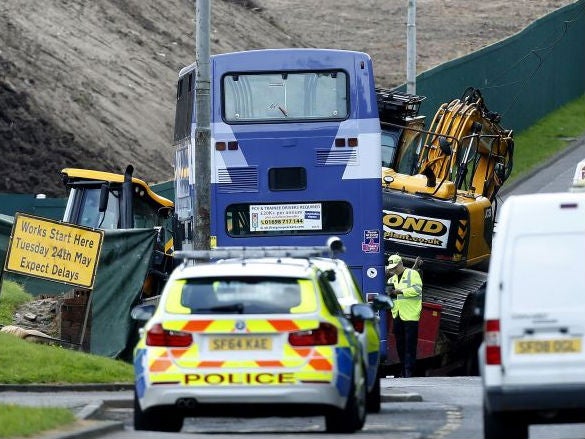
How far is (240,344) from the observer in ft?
47.1

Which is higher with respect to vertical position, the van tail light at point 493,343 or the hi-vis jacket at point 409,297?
the hi-vis jacket at point 409,297

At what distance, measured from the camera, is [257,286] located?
14.7 metres

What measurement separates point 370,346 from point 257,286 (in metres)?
3.10

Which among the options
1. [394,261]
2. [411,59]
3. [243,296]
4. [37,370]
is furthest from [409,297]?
[411,59]

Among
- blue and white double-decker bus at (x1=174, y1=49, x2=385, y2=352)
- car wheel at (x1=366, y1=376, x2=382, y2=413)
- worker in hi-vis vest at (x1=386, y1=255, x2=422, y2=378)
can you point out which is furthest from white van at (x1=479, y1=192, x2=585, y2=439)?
worker in hi-vis vest at (x1=386, y1=255, x2=422, y2=378)

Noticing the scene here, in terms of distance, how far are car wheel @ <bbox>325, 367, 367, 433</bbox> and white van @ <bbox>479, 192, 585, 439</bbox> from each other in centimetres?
180

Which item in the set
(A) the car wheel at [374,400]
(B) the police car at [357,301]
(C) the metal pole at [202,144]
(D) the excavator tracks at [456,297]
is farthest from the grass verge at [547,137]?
(B) the police car at [357,301]

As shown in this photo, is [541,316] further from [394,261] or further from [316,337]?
[394,261]

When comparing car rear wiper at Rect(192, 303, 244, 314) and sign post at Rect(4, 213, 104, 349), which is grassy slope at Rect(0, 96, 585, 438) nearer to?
sign post at Rect(4, 213, 104, 349)

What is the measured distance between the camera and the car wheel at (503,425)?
1367cm

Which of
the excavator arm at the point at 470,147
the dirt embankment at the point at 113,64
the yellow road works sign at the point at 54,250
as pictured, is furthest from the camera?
the dirt embankment at the point at 113,64

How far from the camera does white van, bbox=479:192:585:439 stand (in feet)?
43.2

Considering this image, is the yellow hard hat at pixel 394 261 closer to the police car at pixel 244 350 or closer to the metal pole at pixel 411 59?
the police car at pixel 244 350

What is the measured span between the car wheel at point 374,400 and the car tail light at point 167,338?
4298 mm
